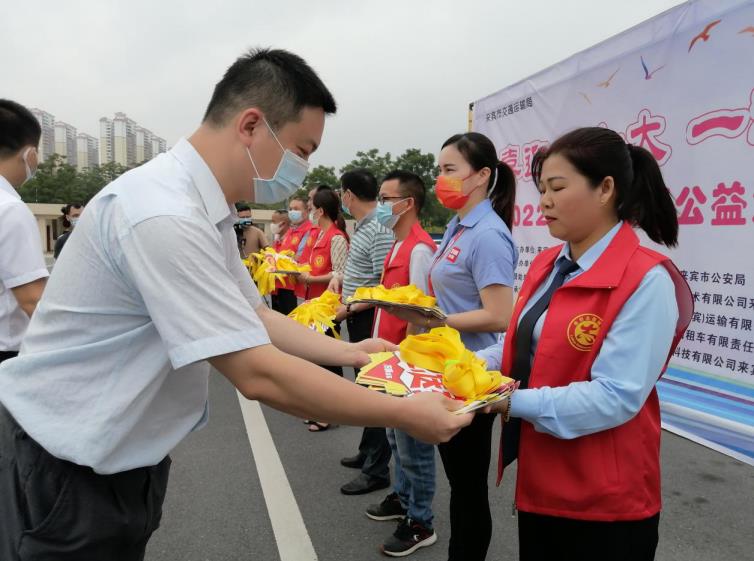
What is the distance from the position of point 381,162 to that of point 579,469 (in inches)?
1596

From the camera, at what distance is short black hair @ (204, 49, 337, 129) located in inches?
52.4

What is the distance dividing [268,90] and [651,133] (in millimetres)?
3186

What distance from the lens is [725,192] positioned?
3.06 m

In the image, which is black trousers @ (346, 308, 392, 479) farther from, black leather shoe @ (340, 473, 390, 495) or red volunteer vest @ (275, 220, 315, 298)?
red volunteer vest @ (275, 220, 315, 298)

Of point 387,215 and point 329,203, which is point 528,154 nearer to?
point 329,203

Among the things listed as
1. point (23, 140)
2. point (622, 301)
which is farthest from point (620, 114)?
point (23, 140)

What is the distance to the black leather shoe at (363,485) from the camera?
3219 millimetres

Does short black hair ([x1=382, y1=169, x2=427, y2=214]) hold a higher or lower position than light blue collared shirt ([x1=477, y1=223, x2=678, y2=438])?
higher

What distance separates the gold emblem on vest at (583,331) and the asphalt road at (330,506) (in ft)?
5.46

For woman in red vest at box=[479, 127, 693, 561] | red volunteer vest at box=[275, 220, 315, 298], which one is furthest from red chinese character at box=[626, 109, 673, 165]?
red volunteer vest at box=[275, 220, 315, 298]

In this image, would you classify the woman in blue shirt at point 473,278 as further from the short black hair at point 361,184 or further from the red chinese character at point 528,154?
the red chinese character at point 528,154

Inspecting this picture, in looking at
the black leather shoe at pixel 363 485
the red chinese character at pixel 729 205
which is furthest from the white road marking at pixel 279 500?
the red chinese character at pixel 729 205

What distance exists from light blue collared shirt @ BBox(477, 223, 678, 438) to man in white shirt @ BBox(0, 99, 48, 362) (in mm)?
2112

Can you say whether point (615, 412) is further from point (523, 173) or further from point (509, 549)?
point (523, 173)
